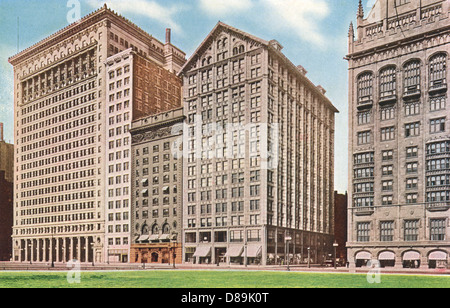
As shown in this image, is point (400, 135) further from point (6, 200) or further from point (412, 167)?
point (6, 200)

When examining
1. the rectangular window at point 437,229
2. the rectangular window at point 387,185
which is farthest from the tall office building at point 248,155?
the rectangular window at point 437,229

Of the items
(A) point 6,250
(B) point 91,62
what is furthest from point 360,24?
(A) point 6,250

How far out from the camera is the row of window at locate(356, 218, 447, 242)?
52000 millimetres

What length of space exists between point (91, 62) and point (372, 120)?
44.2 m

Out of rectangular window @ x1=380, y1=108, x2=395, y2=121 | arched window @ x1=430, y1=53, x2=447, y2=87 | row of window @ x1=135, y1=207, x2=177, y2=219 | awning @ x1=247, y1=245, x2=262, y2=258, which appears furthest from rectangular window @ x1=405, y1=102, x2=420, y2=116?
row of window @ x1=135, y1=207, x2=177, y2=219

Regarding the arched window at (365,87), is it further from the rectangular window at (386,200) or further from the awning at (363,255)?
the awning at (363,255)

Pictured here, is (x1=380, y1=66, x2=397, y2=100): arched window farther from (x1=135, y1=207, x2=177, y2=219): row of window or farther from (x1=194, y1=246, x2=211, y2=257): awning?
(x1=135, y1=207, x2=177, y2=219): row of window

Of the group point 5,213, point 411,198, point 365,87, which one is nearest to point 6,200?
point 5,213

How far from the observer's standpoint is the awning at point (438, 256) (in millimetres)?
50281

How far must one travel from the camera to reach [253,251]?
7519cm

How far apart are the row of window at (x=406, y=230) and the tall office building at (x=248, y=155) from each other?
721 inches

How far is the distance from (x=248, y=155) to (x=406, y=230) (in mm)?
24950

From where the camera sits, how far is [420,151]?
178 ft
